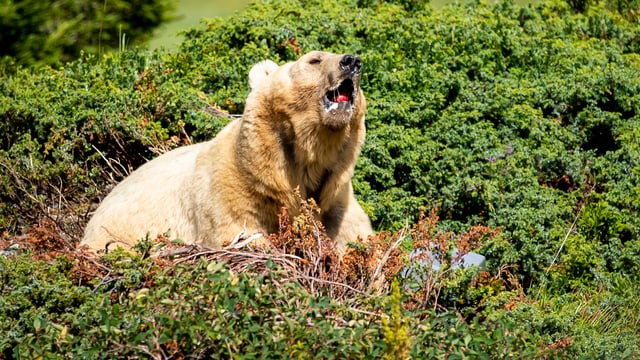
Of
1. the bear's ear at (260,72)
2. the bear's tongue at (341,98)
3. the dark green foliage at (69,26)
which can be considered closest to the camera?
the bear's tongue at (341,98)

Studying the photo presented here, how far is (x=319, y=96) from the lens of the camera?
7453mm

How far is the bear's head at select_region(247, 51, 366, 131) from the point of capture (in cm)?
739

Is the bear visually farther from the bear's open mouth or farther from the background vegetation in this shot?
the background vegetation

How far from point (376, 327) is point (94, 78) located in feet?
18.5

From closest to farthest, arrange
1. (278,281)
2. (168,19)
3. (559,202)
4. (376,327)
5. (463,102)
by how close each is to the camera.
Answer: (376,327)
(278,281)
(559,202)
(463,102)
(168,19)

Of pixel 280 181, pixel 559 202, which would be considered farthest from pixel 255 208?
pixel 559 202

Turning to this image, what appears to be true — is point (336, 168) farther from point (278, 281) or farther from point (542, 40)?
point (542, 40)

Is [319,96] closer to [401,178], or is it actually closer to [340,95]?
[340,95]

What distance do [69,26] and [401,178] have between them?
8.02 meters

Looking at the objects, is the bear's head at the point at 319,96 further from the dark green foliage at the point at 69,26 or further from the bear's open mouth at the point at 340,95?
the dark green foliage at the point at 69,26

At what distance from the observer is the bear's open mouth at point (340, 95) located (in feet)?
24.4

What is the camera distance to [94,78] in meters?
10.7

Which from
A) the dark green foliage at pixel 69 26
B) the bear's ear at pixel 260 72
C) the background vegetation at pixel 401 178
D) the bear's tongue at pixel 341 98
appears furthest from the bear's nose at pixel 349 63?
the dark green foliage at pixel 69 26

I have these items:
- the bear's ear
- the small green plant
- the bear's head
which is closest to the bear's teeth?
the bear's head
